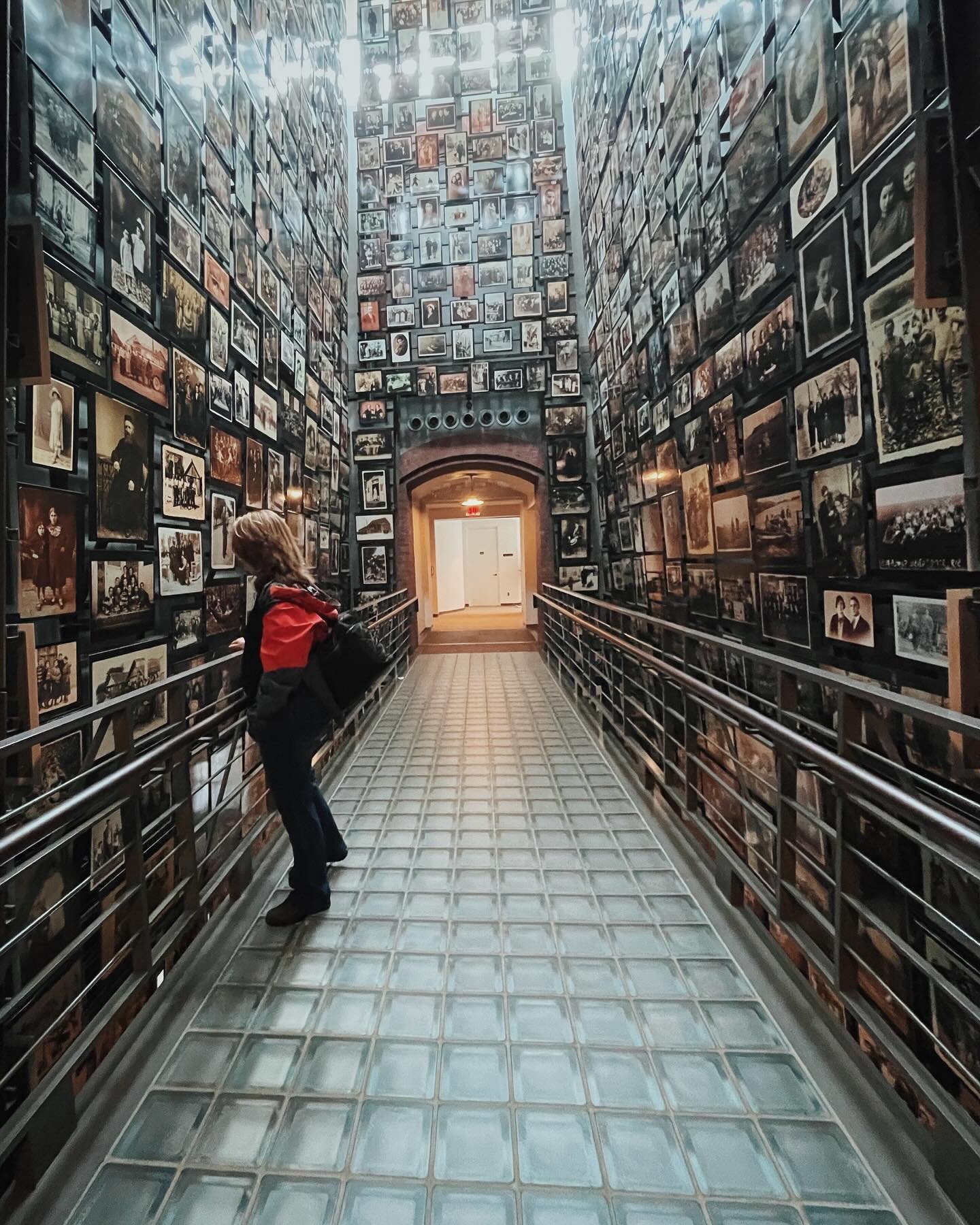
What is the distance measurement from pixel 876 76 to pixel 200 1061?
3599 millimetres

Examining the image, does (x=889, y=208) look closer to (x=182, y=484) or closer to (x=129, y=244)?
(x=129, y=244)

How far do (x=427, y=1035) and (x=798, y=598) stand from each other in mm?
2135

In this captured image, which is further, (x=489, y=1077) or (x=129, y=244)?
(x=129, y=244)

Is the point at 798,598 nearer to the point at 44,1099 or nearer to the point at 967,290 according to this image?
the point at 967,290

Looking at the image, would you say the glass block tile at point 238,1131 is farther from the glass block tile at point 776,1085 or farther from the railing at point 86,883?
the glass block tile at point 776,1085

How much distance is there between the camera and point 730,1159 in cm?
131

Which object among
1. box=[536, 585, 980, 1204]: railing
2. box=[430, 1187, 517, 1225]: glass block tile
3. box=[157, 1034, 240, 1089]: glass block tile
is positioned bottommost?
box=[430, 1187, 517, 1225]: glass block tile

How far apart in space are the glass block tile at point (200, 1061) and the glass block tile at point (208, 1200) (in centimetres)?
25

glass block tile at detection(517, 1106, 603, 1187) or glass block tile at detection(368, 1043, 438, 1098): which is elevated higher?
glass block tile at detection(368, 1043, 438, 1098)

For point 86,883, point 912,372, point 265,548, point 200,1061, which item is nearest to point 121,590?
point 265,548

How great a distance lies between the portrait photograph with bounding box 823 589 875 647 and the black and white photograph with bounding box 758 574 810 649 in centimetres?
14

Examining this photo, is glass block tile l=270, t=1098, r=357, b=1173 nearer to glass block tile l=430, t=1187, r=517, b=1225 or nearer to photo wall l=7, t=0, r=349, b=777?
glass block tile l=430, t=1187, r=517, b=1225

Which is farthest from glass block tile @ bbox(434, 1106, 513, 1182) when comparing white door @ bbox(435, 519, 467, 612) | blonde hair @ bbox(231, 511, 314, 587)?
white door @ bbox(435, 519, 467, 612)

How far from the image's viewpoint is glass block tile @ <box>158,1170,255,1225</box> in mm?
1196
